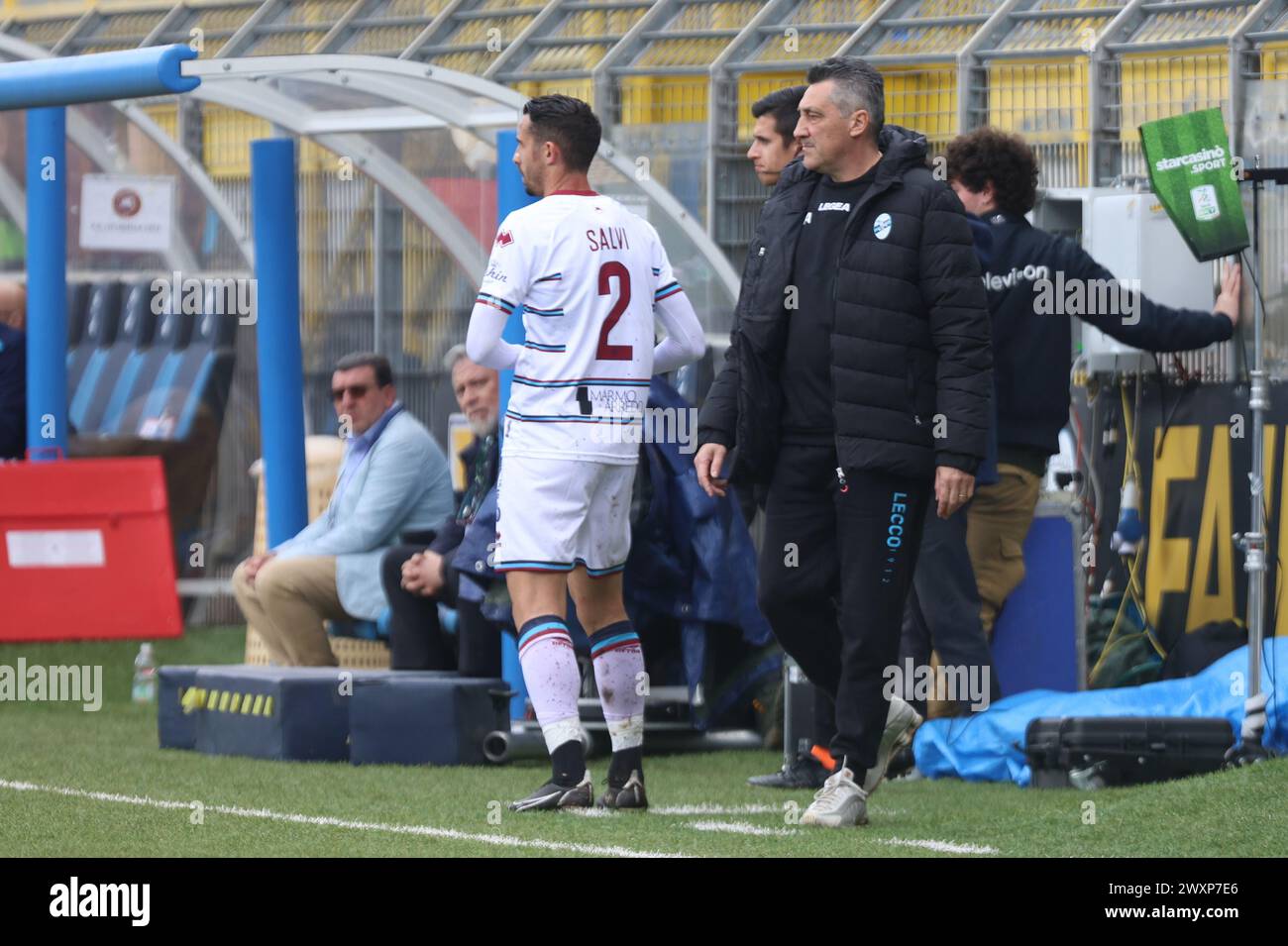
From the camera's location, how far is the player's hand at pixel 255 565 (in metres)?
9.32

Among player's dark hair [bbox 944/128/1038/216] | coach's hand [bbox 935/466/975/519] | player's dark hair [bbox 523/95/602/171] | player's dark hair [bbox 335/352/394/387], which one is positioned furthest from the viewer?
player's dark hair [bbox 335/352/394/387]

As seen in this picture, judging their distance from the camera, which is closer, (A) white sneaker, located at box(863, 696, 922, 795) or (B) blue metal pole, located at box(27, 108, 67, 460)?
(A) white sneaker, located at box(863, 696, 922, 795)

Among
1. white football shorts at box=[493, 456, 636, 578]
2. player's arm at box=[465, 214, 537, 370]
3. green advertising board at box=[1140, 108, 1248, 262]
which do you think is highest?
green advertising board at box=[1140, 108, 1248, 262]

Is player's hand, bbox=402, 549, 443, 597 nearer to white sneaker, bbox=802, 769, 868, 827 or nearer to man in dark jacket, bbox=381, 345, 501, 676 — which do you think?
man in dark jacket, bbox=381, 345, 501, 676

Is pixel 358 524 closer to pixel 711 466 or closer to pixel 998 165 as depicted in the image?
pixel 998 165

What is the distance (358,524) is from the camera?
9.10 meters

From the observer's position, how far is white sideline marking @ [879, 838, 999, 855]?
567 cm

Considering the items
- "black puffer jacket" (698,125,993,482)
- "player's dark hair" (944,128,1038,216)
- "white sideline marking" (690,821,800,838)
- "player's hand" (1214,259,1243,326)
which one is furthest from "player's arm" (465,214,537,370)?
"player's hand" (1214,259,1243,326)

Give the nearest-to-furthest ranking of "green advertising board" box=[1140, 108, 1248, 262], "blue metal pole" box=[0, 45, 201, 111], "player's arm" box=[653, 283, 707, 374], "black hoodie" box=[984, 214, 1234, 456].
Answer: "blue metal pole" box=[0, 45, 201, 111] < "player's arm" box=[653, 283, 707, 374] < "green advertising board" box=[1140, 108, 1248, 262] < "black hoodie" box=[984, 214, 1234, 456]

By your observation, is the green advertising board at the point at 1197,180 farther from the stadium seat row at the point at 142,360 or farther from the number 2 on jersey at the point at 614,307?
the stadium seat row at the point at 142,360

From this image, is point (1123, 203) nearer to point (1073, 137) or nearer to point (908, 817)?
point (1073, 137)

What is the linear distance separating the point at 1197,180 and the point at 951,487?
241 centimetres

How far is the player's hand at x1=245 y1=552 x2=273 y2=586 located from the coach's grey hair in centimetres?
374

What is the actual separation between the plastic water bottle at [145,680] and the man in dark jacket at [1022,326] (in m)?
3.97
